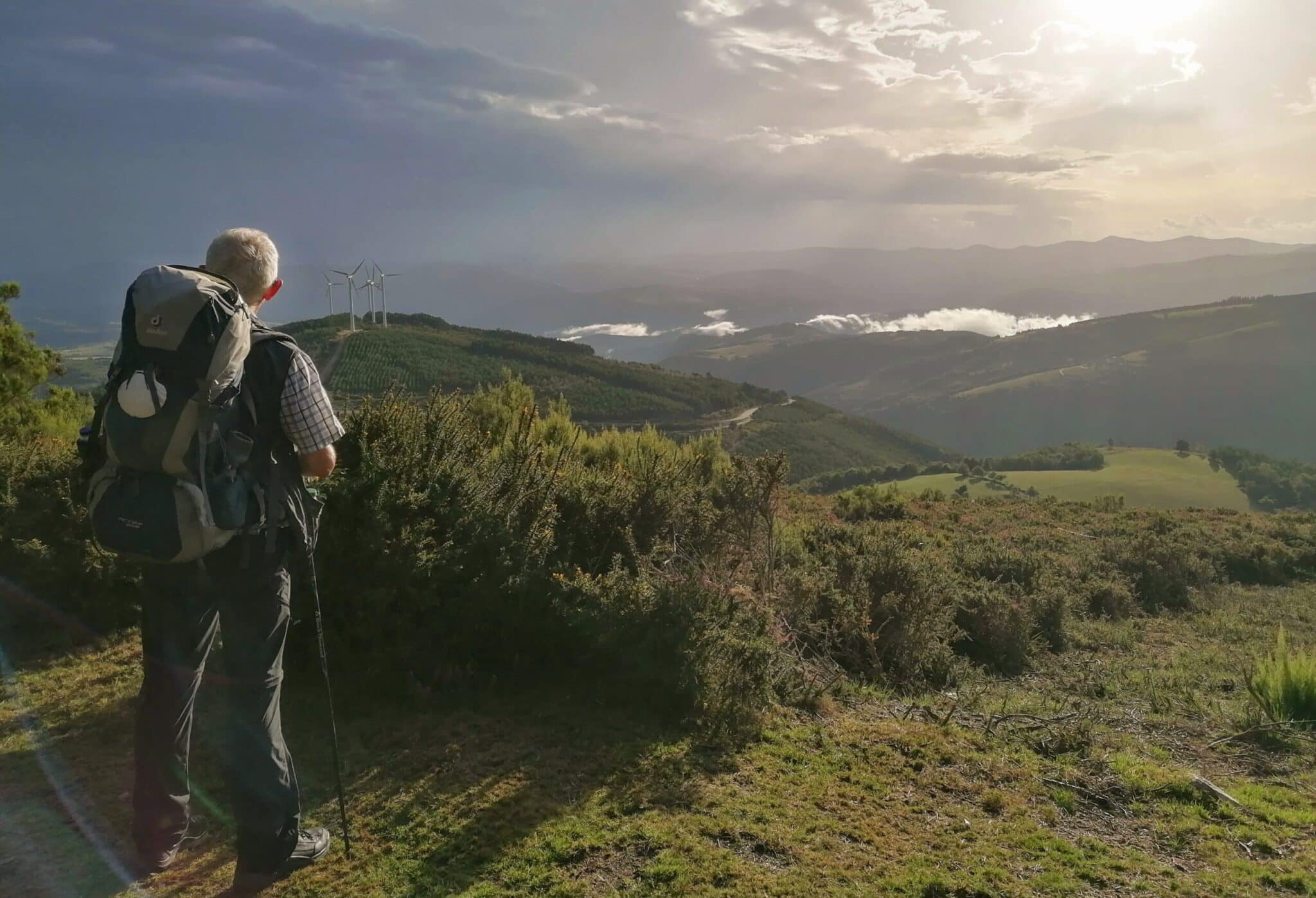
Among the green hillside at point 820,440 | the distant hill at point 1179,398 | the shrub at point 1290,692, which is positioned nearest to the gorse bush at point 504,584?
the shrub at point 1290,692

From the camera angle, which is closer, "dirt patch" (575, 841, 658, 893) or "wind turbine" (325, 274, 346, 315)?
"dirt patch" (575, 841, 658, 893)

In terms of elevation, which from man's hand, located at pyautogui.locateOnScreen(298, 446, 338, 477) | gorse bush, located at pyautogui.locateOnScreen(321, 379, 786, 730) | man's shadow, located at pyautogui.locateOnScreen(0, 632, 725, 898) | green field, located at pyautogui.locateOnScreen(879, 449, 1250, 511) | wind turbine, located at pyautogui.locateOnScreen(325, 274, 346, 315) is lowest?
green field, located at pyautogui.locateOnScreen(879, 449, 1250, 511)

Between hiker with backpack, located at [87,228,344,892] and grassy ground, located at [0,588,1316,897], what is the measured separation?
374 mm

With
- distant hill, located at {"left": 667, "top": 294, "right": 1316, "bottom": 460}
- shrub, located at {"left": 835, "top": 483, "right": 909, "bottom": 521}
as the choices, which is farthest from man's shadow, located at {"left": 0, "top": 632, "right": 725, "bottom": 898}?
distant hill, located at {"left": 667, "top": 294, "right": 1316, "bottom": 460}

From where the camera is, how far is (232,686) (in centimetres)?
305

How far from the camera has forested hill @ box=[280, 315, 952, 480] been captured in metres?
75.2

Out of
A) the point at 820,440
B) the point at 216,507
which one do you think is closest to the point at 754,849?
the point at 216,507

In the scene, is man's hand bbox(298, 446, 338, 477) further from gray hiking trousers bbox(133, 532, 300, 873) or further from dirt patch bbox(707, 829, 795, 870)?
dirt patch bbox(707, 829, 795, 870)

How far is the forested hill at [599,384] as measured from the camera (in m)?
75.2

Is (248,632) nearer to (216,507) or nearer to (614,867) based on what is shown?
(216,507)

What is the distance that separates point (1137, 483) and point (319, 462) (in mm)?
75657

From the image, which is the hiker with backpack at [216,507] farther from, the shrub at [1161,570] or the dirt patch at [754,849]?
the shrub at [1161,570]

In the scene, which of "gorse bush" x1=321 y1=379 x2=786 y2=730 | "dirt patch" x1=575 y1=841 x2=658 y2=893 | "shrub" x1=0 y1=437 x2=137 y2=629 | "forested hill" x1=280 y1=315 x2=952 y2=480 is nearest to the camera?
"dirt patch" x1=575 y1=841 x2=658 y2=893

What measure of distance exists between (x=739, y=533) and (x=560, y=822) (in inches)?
149
